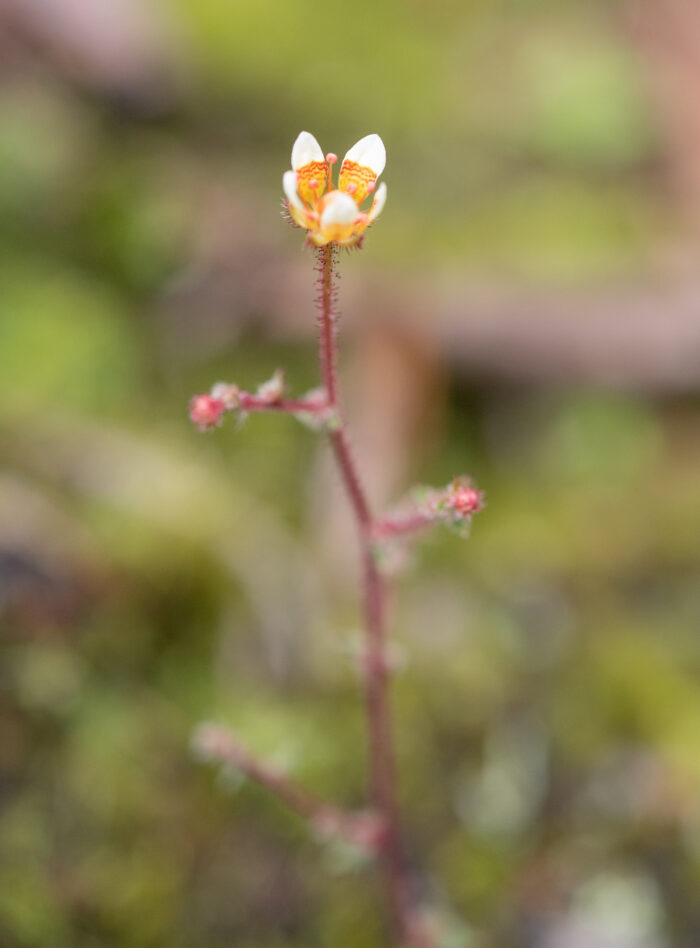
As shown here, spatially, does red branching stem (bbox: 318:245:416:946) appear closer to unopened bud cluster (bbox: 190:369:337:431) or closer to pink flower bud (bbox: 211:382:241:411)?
unopened bud cluster (bbox: 190:369:337:431)

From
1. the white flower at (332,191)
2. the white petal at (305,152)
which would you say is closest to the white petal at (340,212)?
the white flower at (332,191)

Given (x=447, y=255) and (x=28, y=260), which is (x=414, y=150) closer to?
(x=447, y=255)

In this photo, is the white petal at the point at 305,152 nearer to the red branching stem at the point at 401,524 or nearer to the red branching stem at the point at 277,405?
the red branching stem at the point at 277,405

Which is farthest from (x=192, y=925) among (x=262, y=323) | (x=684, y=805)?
(x=262, y=323)

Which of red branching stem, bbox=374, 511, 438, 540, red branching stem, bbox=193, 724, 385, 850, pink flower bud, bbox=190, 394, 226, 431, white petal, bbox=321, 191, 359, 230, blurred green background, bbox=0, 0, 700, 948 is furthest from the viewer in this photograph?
blurred green background, bbox=0, 0, 700, 948

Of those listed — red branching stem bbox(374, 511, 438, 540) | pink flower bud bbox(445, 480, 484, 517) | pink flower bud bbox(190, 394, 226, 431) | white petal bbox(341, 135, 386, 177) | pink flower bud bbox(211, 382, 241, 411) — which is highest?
white petal bbox(341, 135, 386, 177)

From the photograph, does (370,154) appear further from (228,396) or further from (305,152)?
(228,396)

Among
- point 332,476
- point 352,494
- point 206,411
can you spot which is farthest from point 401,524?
point 332,476

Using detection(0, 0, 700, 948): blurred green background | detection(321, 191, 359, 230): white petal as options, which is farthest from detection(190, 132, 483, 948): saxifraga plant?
detection(0, 0, 700, 948): blurred green background
